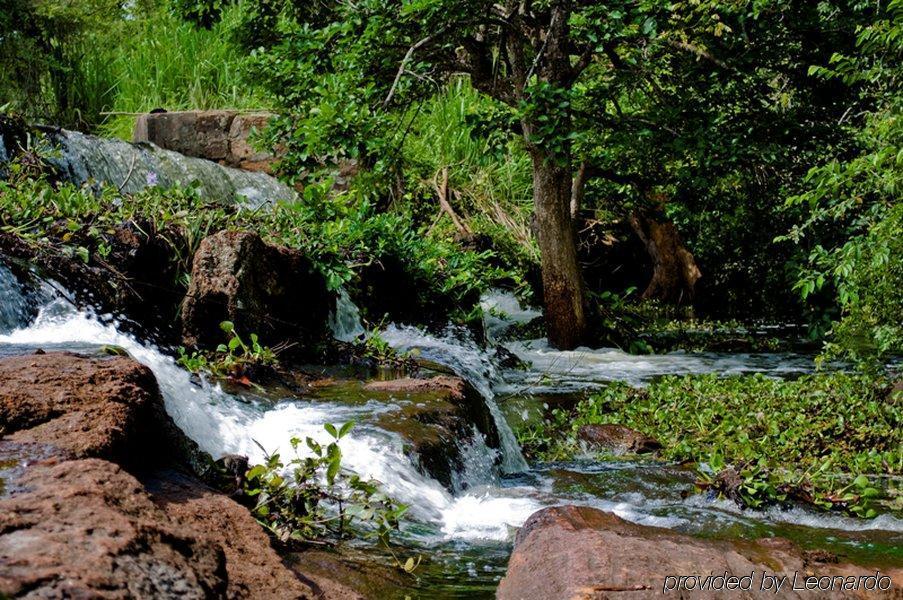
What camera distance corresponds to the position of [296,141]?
822 centimetres

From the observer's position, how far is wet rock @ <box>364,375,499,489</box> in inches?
191

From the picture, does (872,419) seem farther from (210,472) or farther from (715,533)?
(210,472)

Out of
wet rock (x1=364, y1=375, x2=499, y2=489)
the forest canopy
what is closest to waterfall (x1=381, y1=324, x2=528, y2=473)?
wet rock (x1=364, y1=375, x2=499, y2=489)

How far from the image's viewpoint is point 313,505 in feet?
11.8

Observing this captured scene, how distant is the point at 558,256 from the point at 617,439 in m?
3.67

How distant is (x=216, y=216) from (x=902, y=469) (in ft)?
18.3

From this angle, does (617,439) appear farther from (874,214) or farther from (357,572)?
(357,572)

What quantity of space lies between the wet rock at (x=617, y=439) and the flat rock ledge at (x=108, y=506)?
4.31 metres

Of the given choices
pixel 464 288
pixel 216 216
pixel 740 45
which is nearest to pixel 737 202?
pixel 740 45

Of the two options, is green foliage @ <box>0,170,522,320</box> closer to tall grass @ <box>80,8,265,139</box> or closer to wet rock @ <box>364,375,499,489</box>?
wet rock @ <box>364,375,499,489</box>

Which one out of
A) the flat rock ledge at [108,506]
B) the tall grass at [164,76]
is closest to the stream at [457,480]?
the flat rock ledge at [108,506]

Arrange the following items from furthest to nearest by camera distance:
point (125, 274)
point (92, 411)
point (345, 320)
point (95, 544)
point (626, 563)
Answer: point (345, 320)
point (125, 274)
point (92, 411)
point (626, 563)
point (95, 544)

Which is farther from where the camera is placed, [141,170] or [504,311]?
[504,311]

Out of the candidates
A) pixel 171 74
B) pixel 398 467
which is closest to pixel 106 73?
pixel 171 74
